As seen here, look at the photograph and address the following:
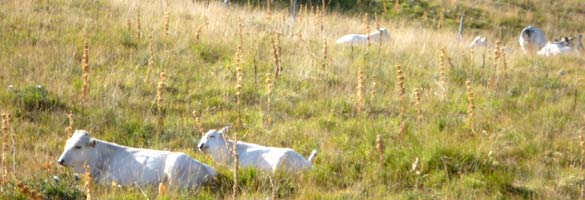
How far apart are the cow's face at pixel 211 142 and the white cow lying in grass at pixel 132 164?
65cm

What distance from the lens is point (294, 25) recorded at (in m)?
13.4

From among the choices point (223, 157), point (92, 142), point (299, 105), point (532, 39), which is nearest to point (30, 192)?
point (92, 142)

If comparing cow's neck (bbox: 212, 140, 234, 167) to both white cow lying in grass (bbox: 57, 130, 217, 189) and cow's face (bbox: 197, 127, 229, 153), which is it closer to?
cow's face (bbox: 197, 127, 229, 153)

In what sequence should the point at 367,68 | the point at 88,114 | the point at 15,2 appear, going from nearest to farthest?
the point at 88,114, the point at 367,68, the point at 15,2

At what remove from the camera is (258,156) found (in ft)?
22.8

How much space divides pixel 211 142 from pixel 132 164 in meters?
0.93

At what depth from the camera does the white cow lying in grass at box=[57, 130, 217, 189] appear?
20.5 ft

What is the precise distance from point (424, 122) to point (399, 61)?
117 inches

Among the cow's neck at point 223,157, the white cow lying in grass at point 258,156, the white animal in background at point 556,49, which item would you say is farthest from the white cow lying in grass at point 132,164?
the white animal in background at point 556,49

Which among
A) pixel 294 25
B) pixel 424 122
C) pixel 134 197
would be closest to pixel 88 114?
pixel 134 197

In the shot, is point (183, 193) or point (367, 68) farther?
point (367, 68)

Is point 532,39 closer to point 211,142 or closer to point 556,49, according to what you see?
point 556,49

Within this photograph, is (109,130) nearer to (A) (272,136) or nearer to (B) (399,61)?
(A) (272,136)

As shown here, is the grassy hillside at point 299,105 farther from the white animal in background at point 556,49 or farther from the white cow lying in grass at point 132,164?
the white animal in background at point 556,49
